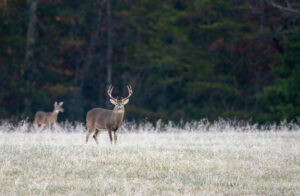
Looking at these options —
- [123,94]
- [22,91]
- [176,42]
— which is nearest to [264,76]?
[176,42]

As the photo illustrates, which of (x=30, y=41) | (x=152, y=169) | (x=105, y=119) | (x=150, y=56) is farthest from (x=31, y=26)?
(x=152, y=169)

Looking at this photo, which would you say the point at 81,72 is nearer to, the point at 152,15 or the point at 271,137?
the point at 152,15

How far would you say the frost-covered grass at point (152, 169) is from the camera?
842 cm

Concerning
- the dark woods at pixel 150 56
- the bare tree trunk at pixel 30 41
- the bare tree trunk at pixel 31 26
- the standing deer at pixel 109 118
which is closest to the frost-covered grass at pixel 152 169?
the standing deer at pixel 109 118

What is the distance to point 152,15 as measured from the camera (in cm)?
3183

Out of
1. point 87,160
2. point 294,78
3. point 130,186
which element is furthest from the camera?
point 294,78

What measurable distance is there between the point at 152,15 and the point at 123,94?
477 centimetres

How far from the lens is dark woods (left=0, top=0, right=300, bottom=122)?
2897 cm

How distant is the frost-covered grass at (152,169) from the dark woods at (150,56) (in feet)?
50.5

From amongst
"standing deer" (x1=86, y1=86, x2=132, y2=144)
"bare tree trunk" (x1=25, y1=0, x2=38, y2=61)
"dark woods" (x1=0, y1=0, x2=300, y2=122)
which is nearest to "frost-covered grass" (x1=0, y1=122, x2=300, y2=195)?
"standing deer" (x1=86, y1=86, x2=132, y2=144)

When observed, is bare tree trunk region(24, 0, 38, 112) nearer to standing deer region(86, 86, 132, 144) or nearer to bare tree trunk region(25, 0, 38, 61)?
bare tree trunk region(25, 0, 38, 61)

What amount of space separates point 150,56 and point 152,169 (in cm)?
2179

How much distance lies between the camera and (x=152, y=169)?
9.85m

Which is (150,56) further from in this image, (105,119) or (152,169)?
(152,169)
